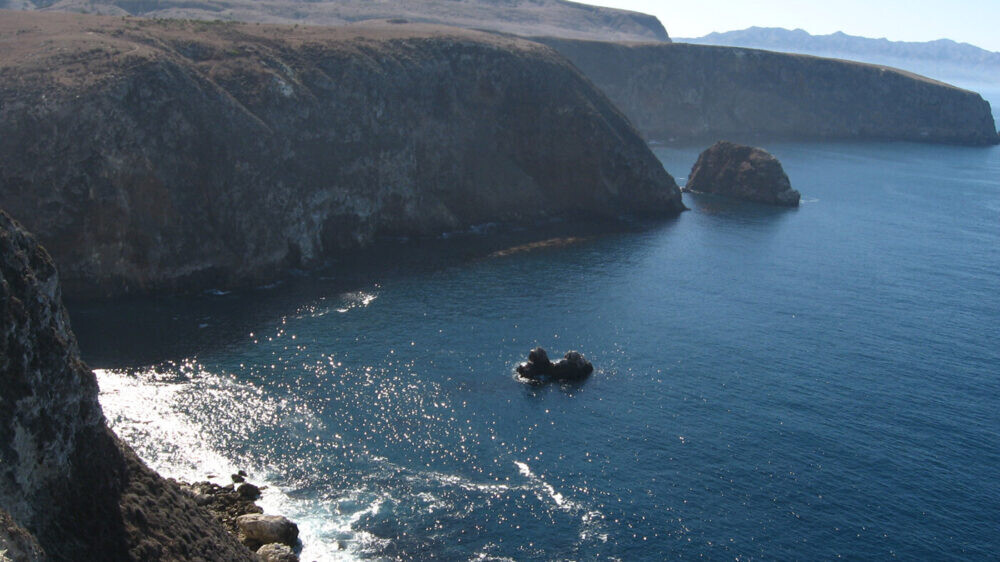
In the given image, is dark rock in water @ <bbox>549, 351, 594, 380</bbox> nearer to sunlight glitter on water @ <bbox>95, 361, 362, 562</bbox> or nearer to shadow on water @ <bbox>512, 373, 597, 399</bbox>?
shadow on water @ <bbox>512, 373, 597, 399</bbox>

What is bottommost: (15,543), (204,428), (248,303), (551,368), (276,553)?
(276,553)

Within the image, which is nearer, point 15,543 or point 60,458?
point 15,543

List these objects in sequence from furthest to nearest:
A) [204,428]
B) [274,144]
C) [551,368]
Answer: [274,144], [551,368], [204,428]

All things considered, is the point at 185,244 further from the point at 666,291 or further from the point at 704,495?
the point at 704,495

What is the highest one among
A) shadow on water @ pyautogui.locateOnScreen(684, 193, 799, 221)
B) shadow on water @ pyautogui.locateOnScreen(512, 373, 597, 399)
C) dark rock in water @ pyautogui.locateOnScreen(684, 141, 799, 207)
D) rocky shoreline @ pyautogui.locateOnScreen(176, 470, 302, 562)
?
dark rock in water @ pyautogui.locateOnScreen(684, 141, 799, 207)

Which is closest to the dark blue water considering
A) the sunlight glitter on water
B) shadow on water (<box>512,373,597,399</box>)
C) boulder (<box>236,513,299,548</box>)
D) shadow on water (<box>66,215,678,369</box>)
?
the sunlight glitter on water

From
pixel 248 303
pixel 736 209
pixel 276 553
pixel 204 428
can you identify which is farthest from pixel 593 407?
pixel 736 209

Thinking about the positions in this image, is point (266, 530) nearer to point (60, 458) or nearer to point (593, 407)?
point (60, 458)
